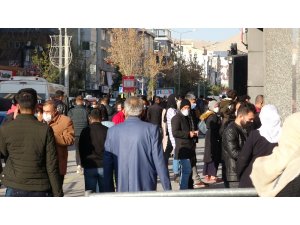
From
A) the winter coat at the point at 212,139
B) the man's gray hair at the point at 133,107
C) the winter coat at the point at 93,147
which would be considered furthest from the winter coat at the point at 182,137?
the man's gray hair at the point at 133,107

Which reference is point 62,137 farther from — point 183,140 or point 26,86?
point 26,86

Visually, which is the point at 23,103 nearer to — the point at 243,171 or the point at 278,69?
the point at 243,171

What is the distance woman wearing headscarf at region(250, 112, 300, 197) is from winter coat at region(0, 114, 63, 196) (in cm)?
345

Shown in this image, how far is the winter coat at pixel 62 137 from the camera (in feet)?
29.0

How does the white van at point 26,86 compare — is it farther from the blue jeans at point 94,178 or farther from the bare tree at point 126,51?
the bare tree at point 126,51

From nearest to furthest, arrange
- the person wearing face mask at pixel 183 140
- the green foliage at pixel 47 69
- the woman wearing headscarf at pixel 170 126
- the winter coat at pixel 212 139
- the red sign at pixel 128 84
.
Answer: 1. the person wearing face mask at pixel 183 140
2. the woman wearing headscarf at pixel 170 126
3. the winter coat at pixel 212 139
4. the red sign at pixel 128 84
5. the green foliage at pixel 47 69

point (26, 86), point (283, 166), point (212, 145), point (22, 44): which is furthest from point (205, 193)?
point (22, 44)

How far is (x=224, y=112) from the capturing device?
1299 centimetres

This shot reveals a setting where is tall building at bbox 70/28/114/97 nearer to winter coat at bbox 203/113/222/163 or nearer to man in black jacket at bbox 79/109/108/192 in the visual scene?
winter coat at bbox 203/113/222/163

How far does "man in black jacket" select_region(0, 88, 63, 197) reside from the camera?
6805mm

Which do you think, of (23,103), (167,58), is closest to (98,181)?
(23,103)

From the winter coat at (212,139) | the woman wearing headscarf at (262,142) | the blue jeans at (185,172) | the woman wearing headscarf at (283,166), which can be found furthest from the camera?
the winter coat at (212,139)

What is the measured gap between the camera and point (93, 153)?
9.24 metres
